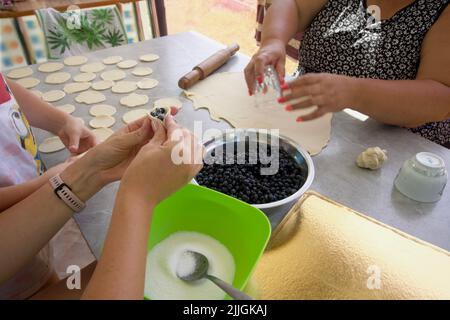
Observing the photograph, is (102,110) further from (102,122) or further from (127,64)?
(127,64)

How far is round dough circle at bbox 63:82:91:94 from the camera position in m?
1.35

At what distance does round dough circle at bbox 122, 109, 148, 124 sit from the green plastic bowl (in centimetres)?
58

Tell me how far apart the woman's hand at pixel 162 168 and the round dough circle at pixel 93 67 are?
1082 mm

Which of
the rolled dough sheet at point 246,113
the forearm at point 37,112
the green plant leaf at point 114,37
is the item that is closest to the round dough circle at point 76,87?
the forearm at point 37,112

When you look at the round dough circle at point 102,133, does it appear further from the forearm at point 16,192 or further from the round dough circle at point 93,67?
the round dough circle at point 93,67

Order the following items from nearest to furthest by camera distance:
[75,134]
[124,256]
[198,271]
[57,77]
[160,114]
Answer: [124,256] → [198,271] → [160,114] → [75,134] → [57,77]

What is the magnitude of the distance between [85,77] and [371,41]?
4.01 ft

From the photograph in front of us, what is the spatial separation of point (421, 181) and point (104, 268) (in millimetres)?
763

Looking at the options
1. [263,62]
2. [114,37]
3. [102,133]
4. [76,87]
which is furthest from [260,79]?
[114,37]

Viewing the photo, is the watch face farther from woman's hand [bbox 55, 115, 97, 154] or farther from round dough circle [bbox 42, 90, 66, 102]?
round dough circle [bbox 42, 90, 66, 102]

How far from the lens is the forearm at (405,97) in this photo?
999 mm

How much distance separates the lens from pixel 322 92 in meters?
1.00

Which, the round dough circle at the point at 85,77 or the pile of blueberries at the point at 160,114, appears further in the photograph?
the round dough circle at the point at 85,77

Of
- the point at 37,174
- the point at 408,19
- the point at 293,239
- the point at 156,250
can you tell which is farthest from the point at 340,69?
the point at 37,174
